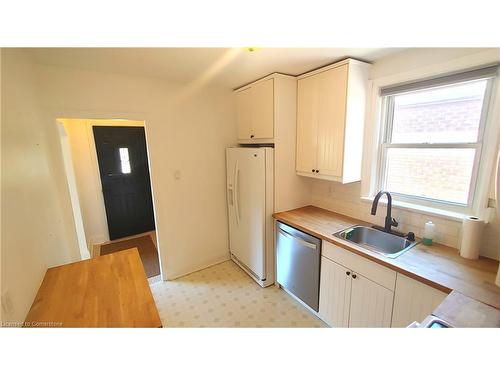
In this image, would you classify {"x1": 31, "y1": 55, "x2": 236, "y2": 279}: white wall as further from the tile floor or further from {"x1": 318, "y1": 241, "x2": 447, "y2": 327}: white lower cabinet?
{"x1": 318, "y1": 241, "x2": 447, "y2": 327}: white lower cabinet

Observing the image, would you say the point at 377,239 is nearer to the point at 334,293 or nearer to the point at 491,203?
the point at 334,293

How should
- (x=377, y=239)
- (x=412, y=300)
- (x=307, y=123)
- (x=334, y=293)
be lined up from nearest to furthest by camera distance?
(x=412, y=300), (x=334, y=293), (x=377, y=239), (x=307, y=123)

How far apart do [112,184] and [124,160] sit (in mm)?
455

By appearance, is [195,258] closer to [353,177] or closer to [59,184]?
[59,184]

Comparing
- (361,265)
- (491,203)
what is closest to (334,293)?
(361,265)

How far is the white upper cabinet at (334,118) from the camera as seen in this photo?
1.81m

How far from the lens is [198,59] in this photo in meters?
1.76

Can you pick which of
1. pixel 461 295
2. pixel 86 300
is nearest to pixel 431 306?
pixel 461 295

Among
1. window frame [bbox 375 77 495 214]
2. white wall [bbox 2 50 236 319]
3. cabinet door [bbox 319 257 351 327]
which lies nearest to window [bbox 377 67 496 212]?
window frame [bbox 375 77 495 214]

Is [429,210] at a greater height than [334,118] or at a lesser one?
lesser

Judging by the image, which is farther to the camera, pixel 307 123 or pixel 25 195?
pixel 307 123

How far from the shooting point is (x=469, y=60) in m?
1.35

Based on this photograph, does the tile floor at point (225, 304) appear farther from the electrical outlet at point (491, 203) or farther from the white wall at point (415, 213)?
the electrical outlet at point (491, 203)
